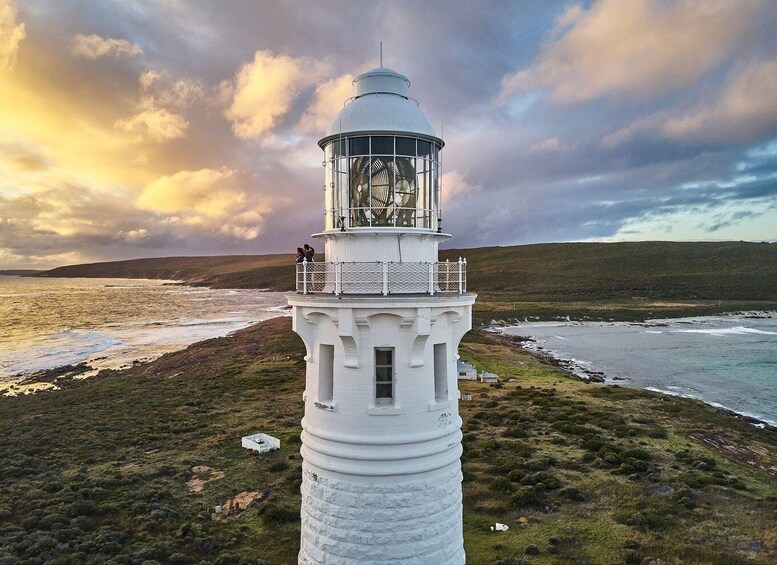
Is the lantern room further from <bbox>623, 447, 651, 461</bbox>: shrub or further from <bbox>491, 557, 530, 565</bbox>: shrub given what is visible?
<bbox>623, 447, 651, 461</bbox>: shrub

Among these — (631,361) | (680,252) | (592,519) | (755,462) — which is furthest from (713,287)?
(592,519)

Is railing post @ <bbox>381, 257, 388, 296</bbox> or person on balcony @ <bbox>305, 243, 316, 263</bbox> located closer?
railing post @ <bbox>381, 257, 388, 296</bbox>

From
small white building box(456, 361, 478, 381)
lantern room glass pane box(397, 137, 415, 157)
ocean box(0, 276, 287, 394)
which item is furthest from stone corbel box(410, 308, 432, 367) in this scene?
ocean box(0, 276, 287, 394)

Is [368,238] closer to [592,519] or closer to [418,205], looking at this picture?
[418,205]

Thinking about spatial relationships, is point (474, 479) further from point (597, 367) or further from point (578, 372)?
point (597, 367)

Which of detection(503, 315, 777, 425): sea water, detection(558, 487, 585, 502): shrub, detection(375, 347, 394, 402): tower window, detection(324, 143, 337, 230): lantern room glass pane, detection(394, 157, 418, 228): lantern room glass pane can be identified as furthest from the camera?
detection(503, 315, 777, 425): sea water

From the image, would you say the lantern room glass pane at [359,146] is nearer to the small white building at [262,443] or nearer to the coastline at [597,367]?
the small white building at [262,443]
